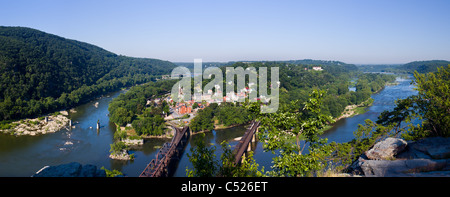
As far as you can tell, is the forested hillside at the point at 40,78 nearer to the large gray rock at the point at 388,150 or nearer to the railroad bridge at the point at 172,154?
the railroad bridge at the point at 172,154

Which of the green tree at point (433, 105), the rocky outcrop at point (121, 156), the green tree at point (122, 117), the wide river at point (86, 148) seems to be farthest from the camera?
the green tree at point (122, 117)

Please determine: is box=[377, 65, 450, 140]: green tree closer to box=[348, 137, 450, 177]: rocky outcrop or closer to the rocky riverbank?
box=[348, 137, 450, 177]: rocky outcrop

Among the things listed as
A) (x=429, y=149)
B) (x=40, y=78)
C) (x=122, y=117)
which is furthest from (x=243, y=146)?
(x=40, y=78)

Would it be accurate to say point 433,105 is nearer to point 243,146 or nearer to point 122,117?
point 243,146

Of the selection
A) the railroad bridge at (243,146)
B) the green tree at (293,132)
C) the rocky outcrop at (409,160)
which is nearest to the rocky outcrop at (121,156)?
the railroad bridge at (243,146)

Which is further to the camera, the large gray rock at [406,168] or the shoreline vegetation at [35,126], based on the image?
the shoreline vegetation at [35,126]
